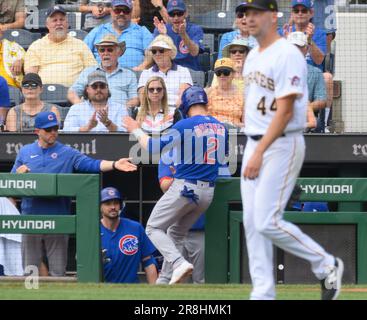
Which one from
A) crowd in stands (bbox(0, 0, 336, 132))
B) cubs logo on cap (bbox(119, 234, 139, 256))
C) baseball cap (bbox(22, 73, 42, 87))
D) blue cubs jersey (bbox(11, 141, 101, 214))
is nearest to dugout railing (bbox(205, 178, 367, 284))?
cubs logo on cap (bbox(119, 234, 139, 256))

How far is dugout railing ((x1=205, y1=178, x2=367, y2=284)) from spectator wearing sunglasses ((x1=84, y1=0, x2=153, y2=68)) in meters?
3.27

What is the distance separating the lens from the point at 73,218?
855cm

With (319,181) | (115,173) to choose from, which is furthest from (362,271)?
(115,173)

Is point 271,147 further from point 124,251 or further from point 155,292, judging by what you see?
point 124,251

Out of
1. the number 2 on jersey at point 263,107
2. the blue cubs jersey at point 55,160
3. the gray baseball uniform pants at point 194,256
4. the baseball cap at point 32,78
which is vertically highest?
the baseball cap at point 32,78

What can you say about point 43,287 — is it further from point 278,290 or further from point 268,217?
point 268,217

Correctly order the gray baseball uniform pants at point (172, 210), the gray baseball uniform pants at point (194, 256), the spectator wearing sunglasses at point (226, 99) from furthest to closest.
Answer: the spectator wearing sunglasses at point (226, 99)
the gray baseball uniform pants at point (194, 256)
the gray baseball uniform pants at point (172, 210)

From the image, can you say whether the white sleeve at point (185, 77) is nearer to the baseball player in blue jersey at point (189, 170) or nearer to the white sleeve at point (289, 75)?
the baseball player in blue jersey at point (189, 170)

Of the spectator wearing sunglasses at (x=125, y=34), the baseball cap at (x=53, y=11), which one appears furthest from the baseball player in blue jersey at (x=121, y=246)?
the baseball cap at (x=53, y=11)

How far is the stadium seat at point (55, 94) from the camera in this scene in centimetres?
1122

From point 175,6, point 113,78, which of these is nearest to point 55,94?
point 113,78

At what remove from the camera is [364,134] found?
34.9ft

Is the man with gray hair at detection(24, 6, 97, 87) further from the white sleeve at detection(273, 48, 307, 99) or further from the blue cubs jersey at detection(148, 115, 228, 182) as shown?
the white sleeve at detection(273, 48, 307, 99)

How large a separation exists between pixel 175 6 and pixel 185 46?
0.49 metres
